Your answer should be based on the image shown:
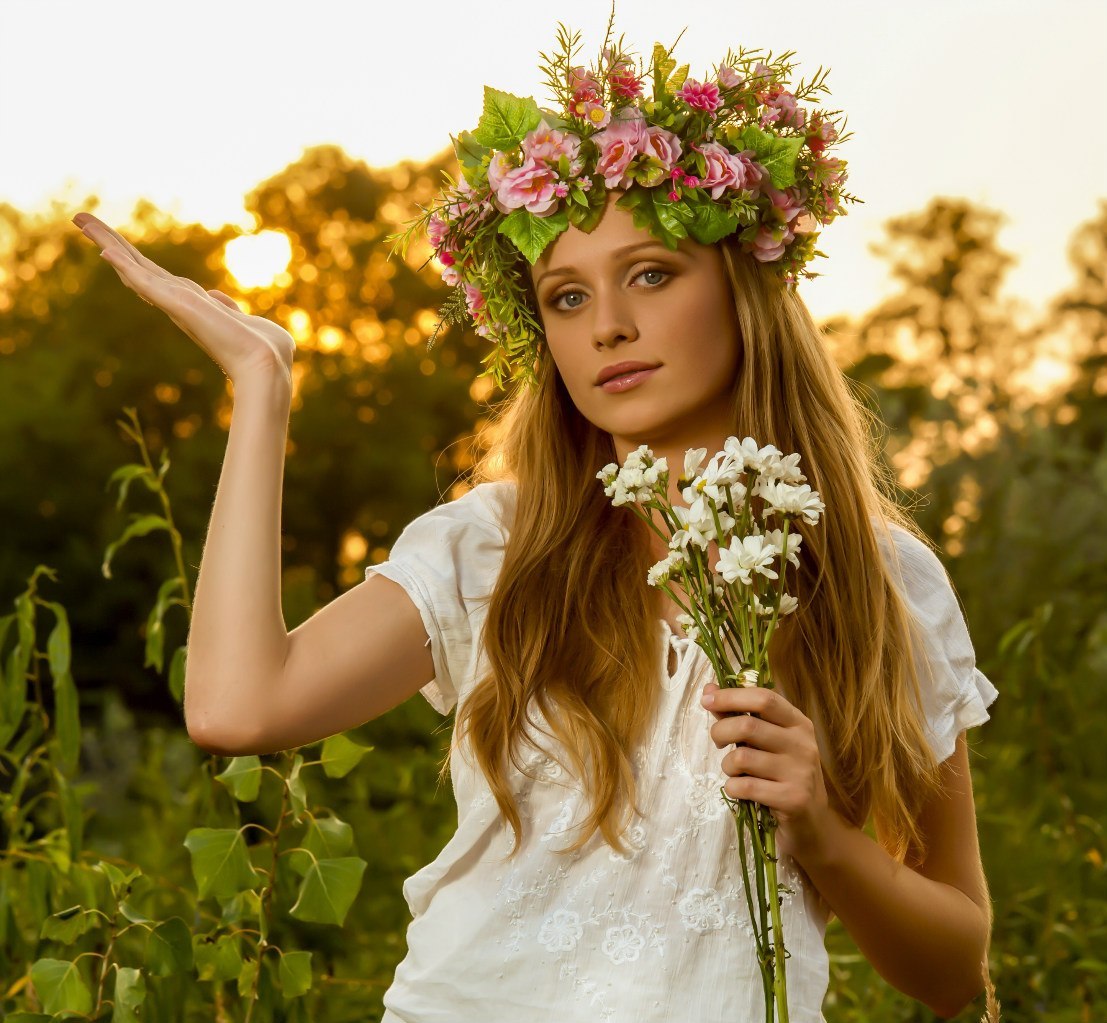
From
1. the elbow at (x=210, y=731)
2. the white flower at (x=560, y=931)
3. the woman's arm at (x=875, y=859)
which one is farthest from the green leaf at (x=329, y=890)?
the woman's arm at (x=875, y=859)

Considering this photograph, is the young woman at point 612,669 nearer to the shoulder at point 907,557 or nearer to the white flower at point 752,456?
the shoulder at point 907,557

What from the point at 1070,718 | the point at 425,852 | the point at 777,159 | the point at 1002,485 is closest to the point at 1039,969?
the point at 1070,718

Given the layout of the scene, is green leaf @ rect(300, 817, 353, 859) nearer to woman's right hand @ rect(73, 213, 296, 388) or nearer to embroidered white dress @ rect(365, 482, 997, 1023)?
embroidered white dress @ rect(365, 482, 997, 1023)

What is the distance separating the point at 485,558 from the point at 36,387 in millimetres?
16035

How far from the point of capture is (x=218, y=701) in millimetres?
1854

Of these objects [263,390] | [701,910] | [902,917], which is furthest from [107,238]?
[902,917]

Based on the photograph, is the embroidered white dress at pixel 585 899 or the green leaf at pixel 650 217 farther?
→ the green leaf at pixel 650 217

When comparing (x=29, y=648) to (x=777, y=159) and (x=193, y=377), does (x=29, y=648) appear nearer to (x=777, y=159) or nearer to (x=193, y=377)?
(x=777, y=159)

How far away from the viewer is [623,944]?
203 cm

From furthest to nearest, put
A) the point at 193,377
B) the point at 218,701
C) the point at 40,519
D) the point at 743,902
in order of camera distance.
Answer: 1. the point at 193,377
2. the point at 40,519
3. the point at 743,902
4. the point at 218,701

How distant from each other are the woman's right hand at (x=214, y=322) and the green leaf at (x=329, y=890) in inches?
33.9

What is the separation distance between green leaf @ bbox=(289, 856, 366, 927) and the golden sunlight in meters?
12.7

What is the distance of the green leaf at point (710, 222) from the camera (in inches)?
87.5

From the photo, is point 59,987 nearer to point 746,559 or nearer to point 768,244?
point 746,559
